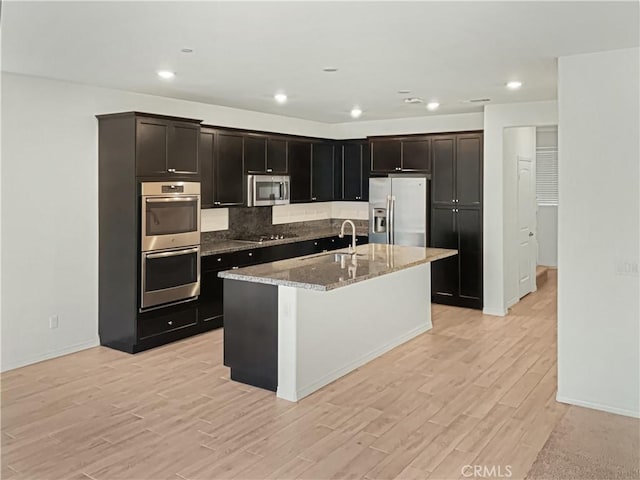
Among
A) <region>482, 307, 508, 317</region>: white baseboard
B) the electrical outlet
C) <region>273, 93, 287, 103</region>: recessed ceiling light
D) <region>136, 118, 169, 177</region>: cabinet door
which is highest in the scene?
<region>273, 93, 287, 103</region>: recessed ceiling light

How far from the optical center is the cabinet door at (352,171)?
8672 millimetres

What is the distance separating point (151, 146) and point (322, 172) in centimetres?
351

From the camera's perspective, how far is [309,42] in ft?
12.7

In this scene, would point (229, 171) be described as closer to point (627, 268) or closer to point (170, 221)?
point (170, 221)

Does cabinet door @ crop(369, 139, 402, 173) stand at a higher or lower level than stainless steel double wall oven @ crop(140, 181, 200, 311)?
higher

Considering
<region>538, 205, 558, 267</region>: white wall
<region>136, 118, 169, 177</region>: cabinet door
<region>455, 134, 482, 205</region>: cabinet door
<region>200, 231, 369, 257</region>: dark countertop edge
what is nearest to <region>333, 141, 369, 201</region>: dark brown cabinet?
<region>200, 231, 369, 257</region>: dark countertop edge

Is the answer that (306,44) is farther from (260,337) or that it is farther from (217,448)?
(217,448)

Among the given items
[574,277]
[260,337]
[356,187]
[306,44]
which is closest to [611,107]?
[574,277]

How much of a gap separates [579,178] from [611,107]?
0.55 m

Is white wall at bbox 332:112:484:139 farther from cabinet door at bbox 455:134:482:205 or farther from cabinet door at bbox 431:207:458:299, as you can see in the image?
cabinet door at bbox 431:207:458:299

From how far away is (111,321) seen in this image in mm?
5734

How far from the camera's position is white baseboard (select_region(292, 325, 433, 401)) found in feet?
14.7

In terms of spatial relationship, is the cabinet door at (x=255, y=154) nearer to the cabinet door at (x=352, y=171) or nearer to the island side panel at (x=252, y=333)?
the cabinet door at (x=352, y=171)

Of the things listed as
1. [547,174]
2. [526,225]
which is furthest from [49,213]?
[547,174]
